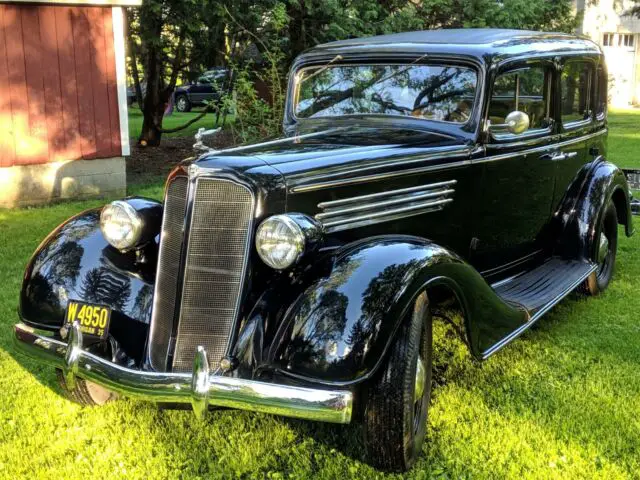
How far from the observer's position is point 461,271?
3084 mm

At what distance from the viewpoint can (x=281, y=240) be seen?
2811 millimetres

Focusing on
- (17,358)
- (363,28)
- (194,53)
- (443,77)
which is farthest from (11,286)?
(194,53)

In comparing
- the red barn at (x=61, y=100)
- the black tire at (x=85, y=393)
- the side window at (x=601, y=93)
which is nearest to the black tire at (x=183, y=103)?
the red barn at (x=61, y=100)

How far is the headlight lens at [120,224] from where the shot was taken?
10.6ft

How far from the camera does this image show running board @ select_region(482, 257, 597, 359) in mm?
3875

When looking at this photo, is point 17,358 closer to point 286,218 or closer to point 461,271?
point 286,218

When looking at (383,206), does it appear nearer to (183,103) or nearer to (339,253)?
(339,253)

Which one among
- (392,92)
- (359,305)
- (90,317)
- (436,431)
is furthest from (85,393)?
(392,92)

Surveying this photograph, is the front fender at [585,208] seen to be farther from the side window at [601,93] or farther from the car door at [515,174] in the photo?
the side window at [601,93]

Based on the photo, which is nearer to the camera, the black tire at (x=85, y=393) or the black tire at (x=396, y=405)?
the black tire at (x=396, y=405)

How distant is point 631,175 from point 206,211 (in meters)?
4.40

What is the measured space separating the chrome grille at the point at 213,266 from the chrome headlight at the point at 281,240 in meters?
0.08

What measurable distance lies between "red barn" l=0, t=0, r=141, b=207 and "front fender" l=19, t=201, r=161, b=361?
5.95 meters

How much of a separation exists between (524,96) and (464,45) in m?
0.62
